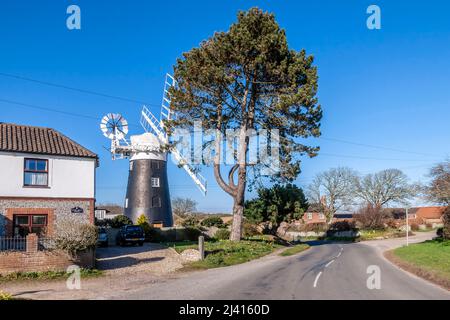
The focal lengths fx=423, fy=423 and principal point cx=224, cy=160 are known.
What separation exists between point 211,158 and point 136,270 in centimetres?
1445

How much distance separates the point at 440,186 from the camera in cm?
3381

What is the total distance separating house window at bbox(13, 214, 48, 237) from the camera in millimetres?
Result: 22000

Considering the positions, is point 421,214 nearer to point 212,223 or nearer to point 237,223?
point 212,223

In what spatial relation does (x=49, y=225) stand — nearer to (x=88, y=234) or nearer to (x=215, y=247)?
(x=88, y=234)

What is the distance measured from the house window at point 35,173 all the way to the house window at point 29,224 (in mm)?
1697

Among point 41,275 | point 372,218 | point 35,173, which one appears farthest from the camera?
point 372,218

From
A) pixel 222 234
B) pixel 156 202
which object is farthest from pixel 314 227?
pixel 156 202

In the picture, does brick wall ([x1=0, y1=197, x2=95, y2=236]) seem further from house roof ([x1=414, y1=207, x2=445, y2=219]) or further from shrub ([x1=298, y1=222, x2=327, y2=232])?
house roof ([x1=414, y1=207, x2=445, y2=219])

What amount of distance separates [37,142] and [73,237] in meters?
7.90

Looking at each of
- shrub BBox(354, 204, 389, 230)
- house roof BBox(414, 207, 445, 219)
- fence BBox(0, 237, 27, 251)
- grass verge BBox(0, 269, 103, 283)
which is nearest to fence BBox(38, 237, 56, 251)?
fence BBox(0, 237, 27, 251)

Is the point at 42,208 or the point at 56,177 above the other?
the point at 56,177

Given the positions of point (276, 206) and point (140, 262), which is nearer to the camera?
point (140, 262)

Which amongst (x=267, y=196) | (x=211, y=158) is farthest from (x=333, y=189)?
(x=211, y=158)

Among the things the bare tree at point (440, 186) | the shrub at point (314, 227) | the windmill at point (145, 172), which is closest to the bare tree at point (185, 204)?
the shrub at point (314, 227)
